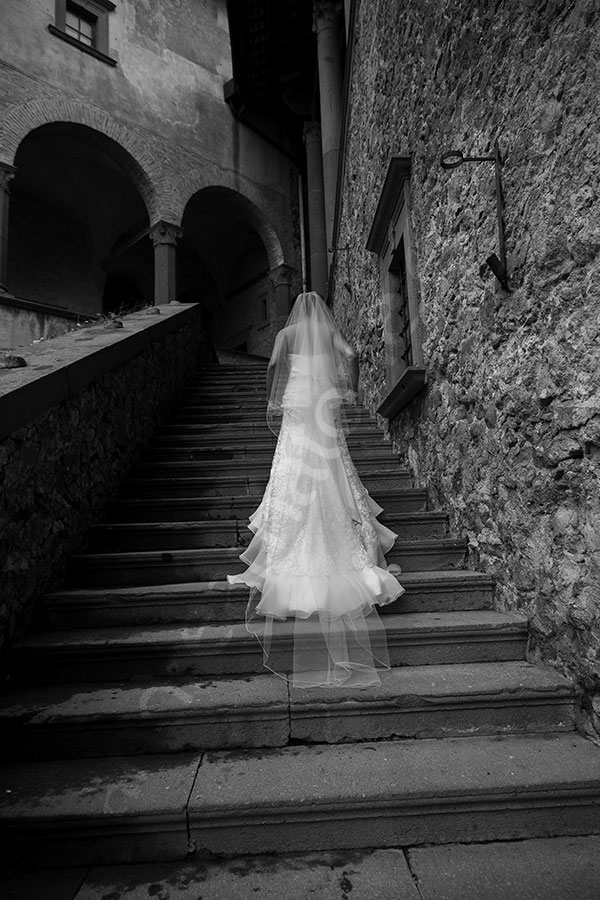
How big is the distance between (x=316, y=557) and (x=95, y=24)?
1440cm

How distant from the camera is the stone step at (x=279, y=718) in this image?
6.73 feet

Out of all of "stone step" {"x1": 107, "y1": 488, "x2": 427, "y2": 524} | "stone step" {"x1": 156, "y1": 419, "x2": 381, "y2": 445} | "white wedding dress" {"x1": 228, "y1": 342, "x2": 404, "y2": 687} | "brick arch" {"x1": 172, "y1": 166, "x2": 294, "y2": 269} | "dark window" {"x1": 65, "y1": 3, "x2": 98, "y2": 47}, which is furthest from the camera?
"brick arch" {"x1": 172, "y1": 166, "x2": 294, "y2": 269}

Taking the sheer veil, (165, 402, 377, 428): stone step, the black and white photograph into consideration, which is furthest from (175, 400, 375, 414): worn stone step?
the sheer veil

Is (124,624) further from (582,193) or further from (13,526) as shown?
(582,193)

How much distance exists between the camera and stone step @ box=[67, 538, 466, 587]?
10.2 ft

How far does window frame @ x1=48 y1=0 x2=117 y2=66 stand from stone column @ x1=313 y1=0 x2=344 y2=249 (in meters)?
4.64

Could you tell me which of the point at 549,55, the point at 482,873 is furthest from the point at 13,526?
the point at 549,55

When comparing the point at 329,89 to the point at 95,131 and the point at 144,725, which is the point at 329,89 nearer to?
the point at 95,131

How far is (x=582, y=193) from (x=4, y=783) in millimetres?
2910

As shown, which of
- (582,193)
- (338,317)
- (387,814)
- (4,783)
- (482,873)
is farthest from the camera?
(338,317)

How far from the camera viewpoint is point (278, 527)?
2.73 metres

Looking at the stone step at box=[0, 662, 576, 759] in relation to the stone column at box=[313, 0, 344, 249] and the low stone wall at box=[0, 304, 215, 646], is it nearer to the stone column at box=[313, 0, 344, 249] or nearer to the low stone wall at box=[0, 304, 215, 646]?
the low stone wall at box=[0, 304, 215, 646]

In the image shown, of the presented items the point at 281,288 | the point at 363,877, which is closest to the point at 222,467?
the point at 363,877

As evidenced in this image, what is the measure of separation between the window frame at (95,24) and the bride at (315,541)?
11549mm
